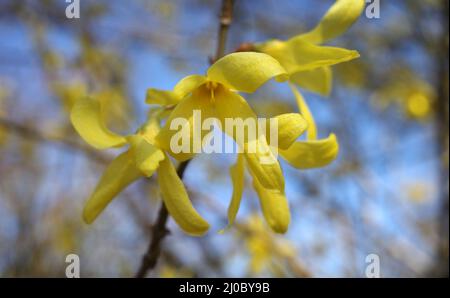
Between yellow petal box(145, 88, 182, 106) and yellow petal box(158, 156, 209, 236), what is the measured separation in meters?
0.15

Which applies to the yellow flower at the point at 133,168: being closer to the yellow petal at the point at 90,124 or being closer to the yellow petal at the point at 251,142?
the yellow petal at the point at 90,124

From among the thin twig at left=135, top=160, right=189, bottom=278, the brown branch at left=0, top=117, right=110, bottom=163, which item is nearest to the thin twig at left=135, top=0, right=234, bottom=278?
the thin twig at left=135, top=160, right=189, bottom=278

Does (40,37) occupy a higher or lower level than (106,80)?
higher

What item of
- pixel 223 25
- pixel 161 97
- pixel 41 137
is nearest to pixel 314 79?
pixel 223 25

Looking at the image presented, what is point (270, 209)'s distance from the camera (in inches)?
43.6

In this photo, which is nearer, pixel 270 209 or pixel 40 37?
pixel 270 209

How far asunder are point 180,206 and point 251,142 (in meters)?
0.22

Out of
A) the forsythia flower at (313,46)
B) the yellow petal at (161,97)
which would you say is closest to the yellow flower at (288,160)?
the forsythia flower at (313,46)

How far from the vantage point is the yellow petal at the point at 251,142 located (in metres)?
0.99

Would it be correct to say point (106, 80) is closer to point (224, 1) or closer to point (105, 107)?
point (105, 107)

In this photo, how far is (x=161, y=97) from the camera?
3.25 ft

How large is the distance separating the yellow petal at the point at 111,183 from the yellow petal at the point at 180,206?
0.13m
